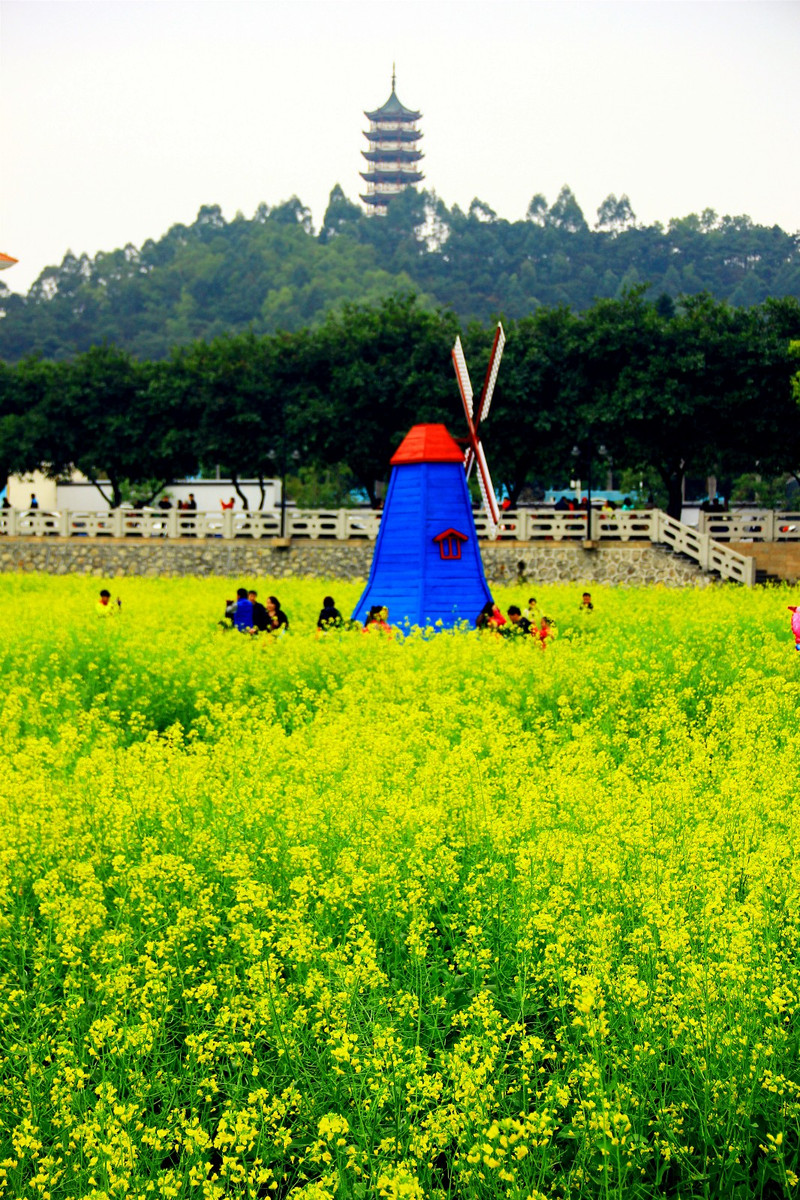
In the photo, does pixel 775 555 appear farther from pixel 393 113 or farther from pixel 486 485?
pixel 393 113

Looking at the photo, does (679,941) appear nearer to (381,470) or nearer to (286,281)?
(381,470)

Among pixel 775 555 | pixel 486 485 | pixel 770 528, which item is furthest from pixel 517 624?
pixel 770 528

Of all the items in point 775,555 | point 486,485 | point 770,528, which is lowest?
point 775,555

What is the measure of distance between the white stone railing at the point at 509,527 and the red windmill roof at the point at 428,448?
10407 millimetres

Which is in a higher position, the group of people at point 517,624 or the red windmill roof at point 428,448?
the red windmill roof at point 428,448

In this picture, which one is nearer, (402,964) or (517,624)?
(402,964)

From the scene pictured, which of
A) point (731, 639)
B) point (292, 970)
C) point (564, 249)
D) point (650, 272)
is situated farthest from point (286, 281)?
point (292, 970)

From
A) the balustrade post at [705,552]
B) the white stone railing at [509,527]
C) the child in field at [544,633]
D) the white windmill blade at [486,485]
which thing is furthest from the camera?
the white stone railing at [509,527]

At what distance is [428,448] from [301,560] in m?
15.9

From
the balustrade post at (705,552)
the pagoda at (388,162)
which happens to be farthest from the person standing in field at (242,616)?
the pagoda at (388,162)

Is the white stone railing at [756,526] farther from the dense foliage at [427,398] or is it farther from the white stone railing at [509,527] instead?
the dense foliage at [427,398]

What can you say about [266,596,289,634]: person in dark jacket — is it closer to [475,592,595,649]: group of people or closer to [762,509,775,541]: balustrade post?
[475,592,595,649]: group of people

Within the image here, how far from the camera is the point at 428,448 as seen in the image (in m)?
18.8

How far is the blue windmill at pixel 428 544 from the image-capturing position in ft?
60.5
